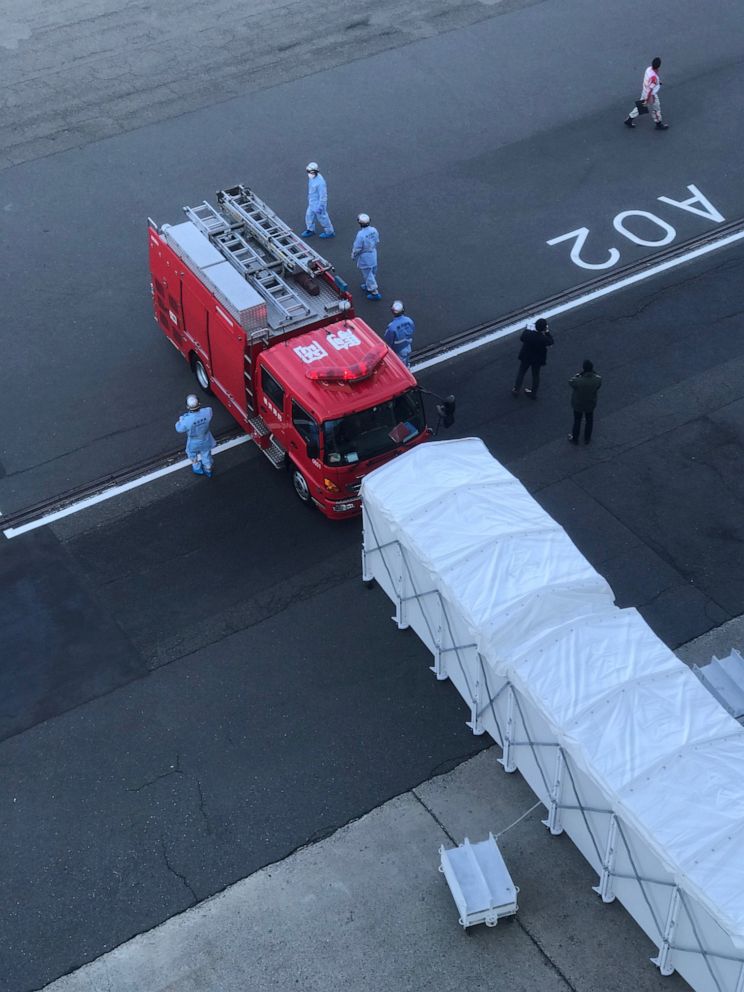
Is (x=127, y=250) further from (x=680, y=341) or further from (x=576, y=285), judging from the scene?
(x=680, y=341)

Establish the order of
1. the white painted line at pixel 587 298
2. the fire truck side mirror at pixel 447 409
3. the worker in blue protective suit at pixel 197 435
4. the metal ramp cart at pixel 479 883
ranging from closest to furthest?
the metal ramp cart at pixel 479 883 < the fire truck side mirror at pixel 447 409 < the worker in blue protective suit at pixel 197 435 < the white painted line at pixel 587 298

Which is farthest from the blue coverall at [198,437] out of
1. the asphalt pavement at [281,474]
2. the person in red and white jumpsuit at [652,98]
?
the person in red and white jumpsuit at [652,98]

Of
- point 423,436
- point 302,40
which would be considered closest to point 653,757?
point 423,436

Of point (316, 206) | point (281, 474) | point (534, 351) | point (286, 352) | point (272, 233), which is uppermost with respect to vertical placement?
point (272, 233)

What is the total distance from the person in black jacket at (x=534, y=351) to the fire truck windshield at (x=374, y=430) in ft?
8.72

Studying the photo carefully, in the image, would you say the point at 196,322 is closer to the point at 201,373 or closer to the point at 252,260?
the point at 201,373

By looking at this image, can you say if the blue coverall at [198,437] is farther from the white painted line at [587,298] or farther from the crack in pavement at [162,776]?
the crack in pavement at [162,776]

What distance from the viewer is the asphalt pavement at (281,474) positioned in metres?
13.1

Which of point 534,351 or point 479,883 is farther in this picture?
point 534,351

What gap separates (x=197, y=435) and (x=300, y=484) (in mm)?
1699

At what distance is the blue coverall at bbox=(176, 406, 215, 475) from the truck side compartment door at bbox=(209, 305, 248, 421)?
2.11 feet

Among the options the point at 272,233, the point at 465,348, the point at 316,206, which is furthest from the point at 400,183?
the point at 272,233

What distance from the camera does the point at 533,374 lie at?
717 inches

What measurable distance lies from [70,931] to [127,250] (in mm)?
13773
